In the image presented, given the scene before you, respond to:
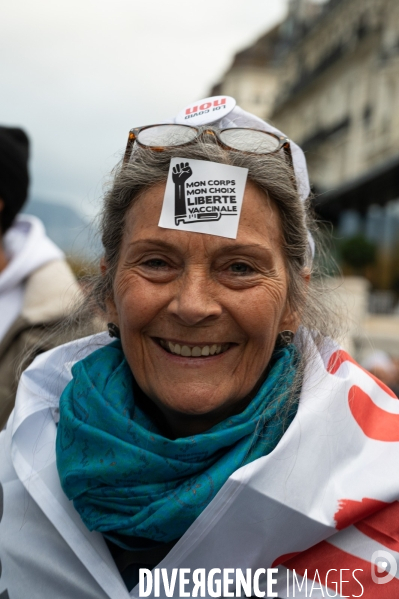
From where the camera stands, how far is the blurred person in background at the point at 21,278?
10.3ft

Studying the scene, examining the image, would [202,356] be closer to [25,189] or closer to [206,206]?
[206,206]

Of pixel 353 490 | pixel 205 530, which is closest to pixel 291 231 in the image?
→ pixel 353 490

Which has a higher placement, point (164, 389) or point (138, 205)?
point (138, 205)

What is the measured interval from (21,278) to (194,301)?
1.78m

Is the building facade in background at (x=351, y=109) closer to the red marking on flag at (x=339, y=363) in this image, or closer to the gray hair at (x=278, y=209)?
the gray hair at (x=278, y=209)

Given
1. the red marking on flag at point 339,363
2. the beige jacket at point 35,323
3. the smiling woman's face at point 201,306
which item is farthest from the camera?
the beige jacket at point 35,323

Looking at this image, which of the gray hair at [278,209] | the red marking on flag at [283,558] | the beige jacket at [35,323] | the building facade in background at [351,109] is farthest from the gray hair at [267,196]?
the building facade in background at [351,109]

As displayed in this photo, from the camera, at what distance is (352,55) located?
113 ft

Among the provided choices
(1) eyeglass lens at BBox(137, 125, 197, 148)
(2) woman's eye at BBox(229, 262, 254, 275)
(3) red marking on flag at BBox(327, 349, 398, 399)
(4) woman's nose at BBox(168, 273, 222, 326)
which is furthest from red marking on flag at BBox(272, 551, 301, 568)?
(1) eyeglass lens at BBox(137, 125, 197, 148)

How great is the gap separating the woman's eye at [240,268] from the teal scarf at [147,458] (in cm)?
30

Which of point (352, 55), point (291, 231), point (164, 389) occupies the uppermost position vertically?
point (352, 55)

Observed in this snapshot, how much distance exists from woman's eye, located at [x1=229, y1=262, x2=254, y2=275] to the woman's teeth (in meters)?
0.21

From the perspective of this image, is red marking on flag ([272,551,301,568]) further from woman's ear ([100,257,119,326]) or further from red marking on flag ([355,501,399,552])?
woman's ear ([100,257,119,326])

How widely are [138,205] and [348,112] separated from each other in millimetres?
35288
